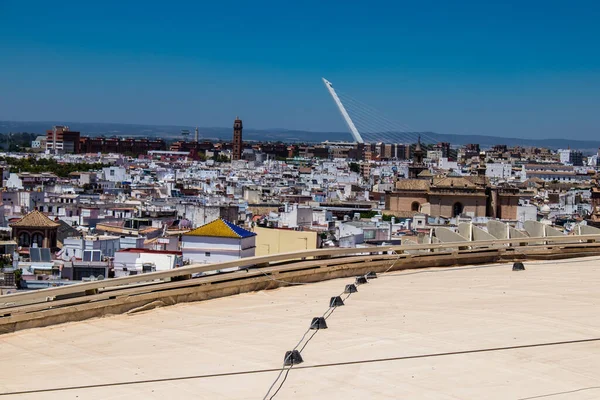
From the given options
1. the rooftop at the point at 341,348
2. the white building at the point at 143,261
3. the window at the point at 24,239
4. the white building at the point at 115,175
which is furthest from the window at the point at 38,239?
the white building at the point at 115,175

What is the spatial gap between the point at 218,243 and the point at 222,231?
0.21 meters

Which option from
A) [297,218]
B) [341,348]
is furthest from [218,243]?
[297,218]

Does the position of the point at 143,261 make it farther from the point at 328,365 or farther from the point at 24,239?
the point at 328,365

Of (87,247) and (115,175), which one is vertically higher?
(87,247)

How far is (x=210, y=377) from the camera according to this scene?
132 inches

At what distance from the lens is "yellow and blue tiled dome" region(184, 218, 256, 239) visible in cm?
1390

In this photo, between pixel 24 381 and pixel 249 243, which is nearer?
pixel 24 381

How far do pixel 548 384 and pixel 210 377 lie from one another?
1205 mm

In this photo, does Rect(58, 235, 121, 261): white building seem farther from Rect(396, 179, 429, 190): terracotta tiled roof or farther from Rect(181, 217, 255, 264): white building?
Rect(396, 179, 429, 190): terracotta tiled roof

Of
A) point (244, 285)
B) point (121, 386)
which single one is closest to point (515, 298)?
point (244, 285)

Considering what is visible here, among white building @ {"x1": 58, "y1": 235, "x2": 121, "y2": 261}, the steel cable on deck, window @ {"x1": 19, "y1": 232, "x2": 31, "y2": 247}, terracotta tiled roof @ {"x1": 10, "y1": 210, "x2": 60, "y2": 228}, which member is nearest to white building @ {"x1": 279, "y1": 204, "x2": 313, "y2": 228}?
terracotta tiled roof @ {"x1": 10, "y1": 210, "x2": 60, "y2": 228}

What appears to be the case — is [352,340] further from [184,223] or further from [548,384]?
[184,223]

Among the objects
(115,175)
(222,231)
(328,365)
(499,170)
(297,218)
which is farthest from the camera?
(499,170)

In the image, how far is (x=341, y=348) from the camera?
3738 millimetres
